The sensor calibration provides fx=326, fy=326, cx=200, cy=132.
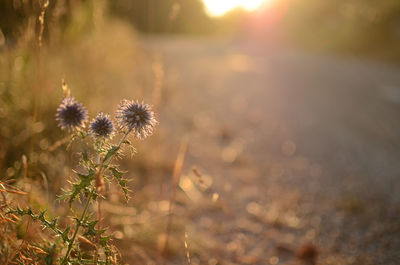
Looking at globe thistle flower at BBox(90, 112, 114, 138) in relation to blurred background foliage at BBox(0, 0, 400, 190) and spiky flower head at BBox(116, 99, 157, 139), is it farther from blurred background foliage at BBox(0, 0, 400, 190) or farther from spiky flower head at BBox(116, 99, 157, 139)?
blurred background foliage at BBox(0, 0, 400, 190)

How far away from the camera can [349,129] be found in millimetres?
6355

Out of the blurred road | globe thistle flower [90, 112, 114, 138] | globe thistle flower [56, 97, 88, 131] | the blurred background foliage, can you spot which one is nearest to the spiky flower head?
globe thistle flower [90, 112, 114, 138]

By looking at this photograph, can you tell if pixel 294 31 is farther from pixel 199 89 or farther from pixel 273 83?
pixel 199 89

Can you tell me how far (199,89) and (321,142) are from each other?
4089mm

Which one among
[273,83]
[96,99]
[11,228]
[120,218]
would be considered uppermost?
[273,83]

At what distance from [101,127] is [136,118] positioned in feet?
0.52

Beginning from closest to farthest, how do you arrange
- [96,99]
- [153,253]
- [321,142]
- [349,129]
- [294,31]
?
[153,253] < [96,99] < [321,142] < [349,129] < [294,31]

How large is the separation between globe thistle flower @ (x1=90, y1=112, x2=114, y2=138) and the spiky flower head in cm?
5

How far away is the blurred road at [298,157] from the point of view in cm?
313

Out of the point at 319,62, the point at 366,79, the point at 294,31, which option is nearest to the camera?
the point at 366,79

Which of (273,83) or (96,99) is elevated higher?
(273,83)

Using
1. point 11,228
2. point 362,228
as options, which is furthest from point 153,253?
point 362,228

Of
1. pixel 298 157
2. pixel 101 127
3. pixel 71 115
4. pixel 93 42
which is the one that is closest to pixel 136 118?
pixel 101 127

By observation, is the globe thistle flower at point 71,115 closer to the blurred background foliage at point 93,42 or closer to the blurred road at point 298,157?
the blurred background foliage at point 93,42
